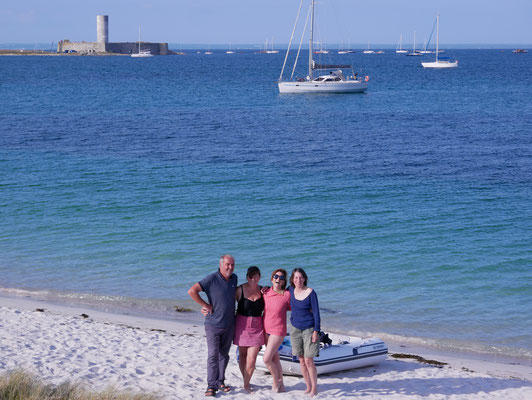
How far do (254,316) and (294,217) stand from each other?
1307 cm

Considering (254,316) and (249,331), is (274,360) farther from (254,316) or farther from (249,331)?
(254,316)

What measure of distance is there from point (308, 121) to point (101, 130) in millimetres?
13966

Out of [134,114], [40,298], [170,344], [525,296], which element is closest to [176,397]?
[170,344]

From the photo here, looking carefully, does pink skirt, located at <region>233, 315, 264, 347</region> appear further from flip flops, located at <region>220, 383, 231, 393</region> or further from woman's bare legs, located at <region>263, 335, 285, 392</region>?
flip flops, located at <region>220, 383, 231, 393</region>

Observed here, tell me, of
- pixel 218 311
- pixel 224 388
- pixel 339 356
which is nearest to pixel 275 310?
pixel 218 311

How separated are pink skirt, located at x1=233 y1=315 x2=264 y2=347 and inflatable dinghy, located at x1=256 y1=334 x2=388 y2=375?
127 centimetres

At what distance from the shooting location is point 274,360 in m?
9.12

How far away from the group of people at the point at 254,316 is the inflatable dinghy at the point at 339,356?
1036mm

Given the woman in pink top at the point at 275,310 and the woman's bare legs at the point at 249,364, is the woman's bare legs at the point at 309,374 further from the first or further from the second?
the woman's bare legs at the point at 249,364

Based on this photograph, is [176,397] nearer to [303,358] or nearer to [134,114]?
[303,358]

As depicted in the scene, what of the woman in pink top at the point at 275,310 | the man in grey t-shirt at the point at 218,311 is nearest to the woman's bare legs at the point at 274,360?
the woman in pink top at the point at 275,310

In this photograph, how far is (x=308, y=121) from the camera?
48.3 m

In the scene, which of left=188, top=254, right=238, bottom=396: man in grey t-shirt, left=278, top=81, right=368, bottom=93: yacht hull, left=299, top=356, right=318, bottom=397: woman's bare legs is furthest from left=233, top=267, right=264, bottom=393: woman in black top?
left=278, top=81, right=368, bottom=93: yacht hull

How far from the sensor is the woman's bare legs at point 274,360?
8820 millimetres
